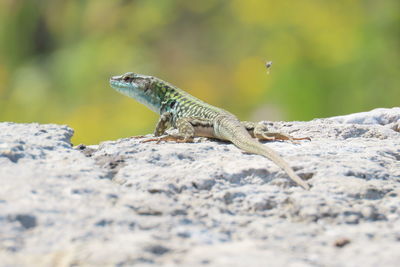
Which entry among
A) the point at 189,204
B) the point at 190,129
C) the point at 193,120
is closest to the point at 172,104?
the point at 193,120

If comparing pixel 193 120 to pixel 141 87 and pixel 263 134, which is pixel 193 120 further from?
pixel 141 87

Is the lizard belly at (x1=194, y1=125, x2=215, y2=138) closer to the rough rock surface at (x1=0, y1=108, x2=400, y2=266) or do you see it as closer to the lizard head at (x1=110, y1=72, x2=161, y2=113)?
the rough rock surface at (x1=0, y1=108, x2=400, y2=266)

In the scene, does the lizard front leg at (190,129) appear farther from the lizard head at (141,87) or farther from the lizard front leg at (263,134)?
the lizard head at (141,87)

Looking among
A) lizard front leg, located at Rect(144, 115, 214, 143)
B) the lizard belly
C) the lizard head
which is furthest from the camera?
the lizard head

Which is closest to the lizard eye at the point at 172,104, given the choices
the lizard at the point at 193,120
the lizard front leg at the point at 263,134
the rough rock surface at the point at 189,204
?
the lizard at the point at 193,120

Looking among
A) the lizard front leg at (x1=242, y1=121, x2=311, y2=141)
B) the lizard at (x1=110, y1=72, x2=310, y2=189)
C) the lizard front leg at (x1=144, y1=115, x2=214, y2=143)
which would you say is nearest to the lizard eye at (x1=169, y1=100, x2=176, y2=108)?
the lizard at (x1=110, y1=72, x2=310, y2=189)

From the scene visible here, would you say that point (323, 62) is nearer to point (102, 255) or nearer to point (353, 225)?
point (353, 225)

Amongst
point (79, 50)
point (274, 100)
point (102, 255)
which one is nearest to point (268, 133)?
point (102, 255)

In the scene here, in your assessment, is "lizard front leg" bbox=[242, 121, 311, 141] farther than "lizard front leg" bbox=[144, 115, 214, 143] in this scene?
No
